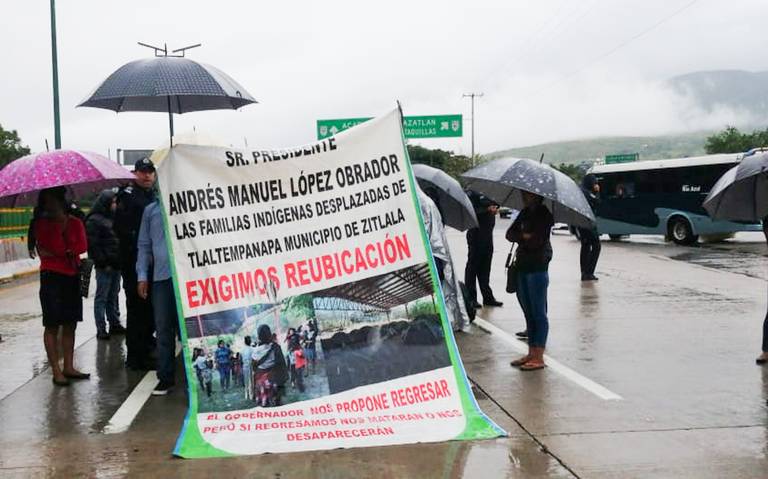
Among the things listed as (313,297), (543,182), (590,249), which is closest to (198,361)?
(313,297)

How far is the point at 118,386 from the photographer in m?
6.36

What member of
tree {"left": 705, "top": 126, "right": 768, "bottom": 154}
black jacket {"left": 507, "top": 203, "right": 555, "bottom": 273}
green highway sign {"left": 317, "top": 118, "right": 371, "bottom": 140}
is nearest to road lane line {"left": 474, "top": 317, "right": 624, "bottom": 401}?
black jacket {"left": 507, "top": 203, "right": 555, "bottom": 273}

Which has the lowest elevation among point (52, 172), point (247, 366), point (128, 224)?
point (247, 366)

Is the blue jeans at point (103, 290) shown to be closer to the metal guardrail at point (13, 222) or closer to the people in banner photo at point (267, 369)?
the people in banner photo at point (267, 369)

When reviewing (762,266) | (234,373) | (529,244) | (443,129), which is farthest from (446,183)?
(443,129)

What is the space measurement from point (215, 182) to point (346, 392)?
1571mm

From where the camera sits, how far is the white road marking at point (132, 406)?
5.17m

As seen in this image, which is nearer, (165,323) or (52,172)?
(52,172)

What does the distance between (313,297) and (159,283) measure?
184cm

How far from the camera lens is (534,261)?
6.43 metres

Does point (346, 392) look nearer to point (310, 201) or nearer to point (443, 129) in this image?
point (310, 201)

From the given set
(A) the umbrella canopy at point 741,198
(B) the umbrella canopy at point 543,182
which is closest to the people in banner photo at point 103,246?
(B) the umbrella canopy at point 543,182

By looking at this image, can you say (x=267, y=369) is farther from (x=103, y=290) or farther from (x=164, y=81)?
(x=103, y=290)

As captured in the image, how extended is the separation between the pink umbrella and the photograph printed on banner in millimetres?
1679
